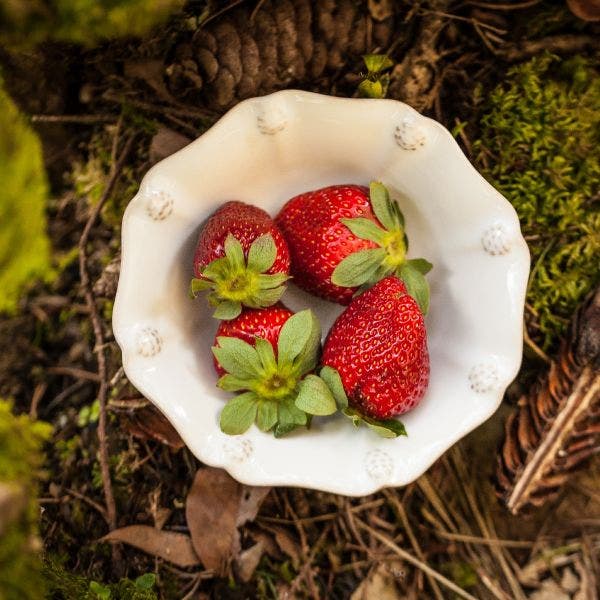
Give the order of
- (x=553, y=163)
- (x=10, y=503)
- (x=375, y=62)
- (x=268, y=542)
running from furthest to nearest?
(x=268, y=542), (x=553, y=163), (x=375, y=62), (x=10, y=503)

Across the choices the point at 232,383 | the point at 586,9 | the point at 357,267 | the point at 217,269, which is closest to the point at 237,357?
the point at 232,383

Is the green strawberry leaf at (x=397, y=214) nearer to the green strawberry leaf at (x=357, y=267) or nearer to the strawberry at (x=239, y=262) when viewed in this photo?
the green strawberry leaf at (x=357, y=267)

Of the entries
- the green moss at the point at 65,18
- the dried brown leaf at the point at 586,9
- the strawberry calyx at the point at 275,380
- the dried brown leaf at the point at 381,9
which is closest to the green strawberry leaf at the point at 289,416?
the strawberry calyx at the point at 275,380

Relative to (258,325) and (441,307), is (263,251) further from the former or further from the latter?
(441,307)

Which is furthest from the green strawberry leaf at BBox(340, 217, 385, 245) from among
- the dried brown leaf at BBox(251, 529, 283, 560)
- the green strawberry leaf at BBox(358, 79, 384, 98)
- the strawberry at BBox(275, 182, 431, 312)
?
the dried brown leaf at BBox(251, 529, 283, 560)

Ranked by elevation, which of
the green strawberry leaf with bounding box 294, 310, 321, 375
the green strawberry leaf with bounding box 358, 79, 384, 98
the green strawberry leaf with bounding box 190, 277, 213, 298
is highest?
the green strawberry leaf with bounding box 358, 79, 384, 98

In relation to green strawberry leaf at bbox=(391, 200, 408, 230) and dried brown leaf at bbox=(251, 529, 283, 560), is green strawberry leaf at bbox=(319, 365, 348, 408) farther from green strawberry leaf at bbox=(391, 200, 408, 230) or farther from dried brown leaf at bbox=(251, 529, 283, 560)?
dried brown leaf at bbox=(251, 529, 283, 560)
